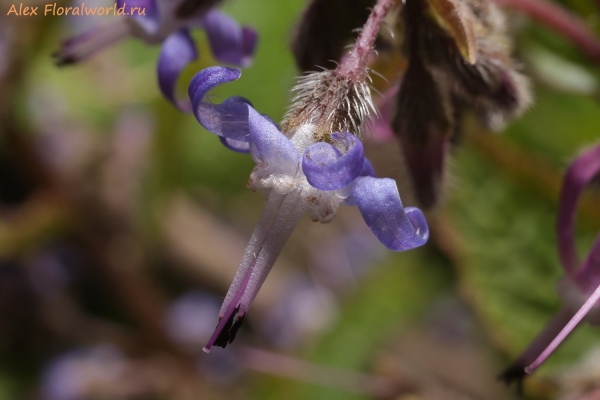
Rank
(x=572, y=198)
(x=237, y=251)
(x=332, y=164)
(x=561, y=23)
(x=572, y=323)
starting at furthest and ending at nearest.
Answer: (x=237, y=251), (x=561, y=23), (x=572, y=198), (x=572, y=323), (x=332, y=164)

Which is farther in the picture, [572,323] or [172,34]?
[172,34]

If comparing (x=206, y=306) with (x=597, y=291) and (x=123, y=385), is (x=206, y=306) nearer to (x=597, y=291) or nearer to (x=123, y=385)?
(x=123, y=385)

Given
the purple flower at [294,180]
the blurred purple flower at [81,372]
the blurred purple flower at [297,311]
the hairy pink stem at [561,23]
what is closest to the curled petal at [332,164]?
the purple flower at [294,180]

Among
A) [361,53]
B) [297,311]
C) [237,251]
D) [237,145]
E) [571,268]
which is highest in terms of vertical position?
[361,53]

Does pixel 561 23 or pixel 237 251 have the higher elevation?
pixel 561 23

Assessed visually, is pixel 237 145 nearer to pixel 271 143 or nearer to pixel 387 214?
pixel 271 143

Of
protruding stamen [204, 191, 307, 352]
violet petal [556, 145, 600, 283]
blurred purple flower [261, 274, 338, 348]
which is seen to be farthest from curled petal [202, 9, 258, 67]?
blurred purple flower [261, 274, 338, 348]

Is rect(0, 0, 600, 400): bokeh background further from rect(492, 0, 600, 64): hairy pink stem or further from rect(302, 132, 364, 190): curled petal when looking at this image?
rect(302, 132, 364, 190): curled petal

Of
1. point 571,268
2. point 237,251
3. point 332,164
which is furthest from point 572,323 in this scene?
point 237,251
